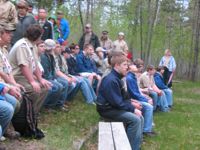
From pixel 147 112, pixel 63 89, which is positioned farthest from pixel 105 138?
pixel 63 89

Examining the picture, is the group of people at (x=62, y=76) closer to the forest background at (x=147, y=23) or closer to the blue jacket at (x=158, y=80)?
the blue jacket at (x=158, y=80)

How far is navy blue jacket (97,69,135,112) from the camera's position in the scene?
630cm

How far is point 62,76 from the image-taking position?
951cm

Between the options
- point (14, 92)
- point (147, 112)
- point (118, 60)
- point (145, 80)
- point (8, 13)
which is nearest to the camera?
point (14, 92)

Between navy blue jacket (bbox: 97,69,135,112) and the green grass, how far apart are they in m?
0.82

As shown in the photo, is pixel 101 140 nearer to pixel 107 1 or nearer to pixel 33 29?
pixel 33 29

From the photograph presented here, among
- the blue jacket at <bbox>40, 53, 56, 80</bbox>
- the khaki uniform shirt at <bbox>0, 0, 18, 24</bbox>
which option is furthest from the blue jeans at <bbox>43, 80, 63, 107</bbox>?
the khaki uniform shirt at <bbox>0, 0, 18, 24</bbox>

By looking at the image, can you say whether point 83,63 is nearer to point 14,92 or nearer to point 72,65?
point 72,65

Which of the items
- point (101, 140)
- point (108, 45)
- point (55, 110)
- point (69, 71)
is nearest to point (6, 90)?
point (101, 140)

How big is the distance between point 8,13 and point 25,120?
3.59 metres

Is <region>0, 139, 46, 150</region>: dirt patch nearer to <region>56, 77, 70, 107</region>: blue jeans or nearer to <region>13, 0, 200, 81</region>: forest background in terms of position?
<region>56, 77, 70, 107</region>: blue jeans

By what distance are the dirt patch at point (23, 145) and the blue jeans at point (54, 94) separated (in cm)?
246

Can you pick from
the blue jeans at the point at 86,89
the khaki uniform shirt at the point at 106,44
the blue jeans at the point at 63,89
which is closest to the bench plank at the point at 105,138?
the blue jeans at the point at 63,89

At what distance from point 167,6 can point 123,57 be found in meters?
30.8
